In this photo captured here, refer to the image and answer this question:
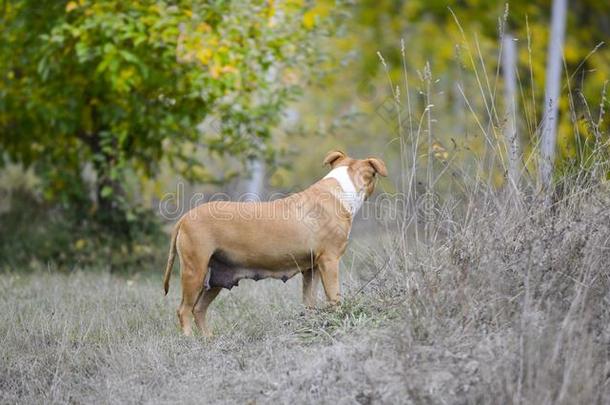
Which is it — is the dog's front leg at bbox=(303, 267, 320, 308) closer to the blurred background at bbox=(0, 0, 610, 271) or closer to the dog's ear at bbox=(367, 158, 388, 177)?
the dog's ear at bbox=(367, 158, 388, 177)

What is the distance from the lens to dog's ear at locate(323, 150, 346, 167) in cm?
702

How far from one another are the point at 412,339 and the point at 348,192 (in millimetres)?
1971

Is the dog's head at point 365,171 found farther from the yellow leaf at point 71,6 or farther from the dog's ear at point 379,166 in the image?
the yellow leaf at point 71,6

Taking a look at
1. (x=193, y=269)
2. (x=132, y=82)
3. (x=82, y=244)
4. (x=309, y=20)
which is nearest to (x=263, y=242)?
(x=193, y=269)

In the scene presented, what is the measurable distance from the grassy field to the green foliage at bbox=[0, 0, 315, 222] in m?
3.56

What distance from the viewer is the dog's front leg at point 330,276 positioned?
6.43 metres

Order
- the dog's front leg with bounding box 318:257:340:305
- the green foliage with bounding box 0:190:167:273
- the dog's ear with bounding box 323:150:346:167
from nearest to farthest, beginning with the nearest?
the dog's front leg with bounding box 318:257:340:305 → the dog's ear with bounding box 323:150:346:167 → the green foliage with bounding box 0:190:167:273

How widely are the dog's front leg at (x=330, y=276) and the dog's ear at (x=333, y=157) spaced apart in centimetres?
90

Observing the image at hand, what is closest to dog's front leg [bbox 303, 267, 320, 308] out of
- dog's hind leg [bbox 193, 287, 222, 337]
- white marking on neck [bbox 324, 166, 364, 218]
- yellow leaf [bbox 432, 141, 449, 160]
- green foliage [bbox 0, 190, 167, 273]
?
white marking on neck [bbox 324, 166, 364, 218]

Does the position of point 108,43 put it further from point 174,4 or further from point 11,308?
point 11,308

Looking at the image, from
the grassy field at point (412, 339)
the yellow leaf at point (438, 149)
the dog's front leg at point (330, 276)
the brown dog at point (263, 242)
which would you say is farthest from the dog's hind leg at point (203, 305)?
the yellow leaf at point (438, 149)

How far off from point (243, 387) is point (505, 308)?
1637 mm

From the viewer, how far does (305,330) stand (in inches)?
229

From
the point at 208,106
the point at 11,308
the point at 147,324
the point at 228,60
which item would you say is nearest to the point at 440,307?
the point at 147,324
